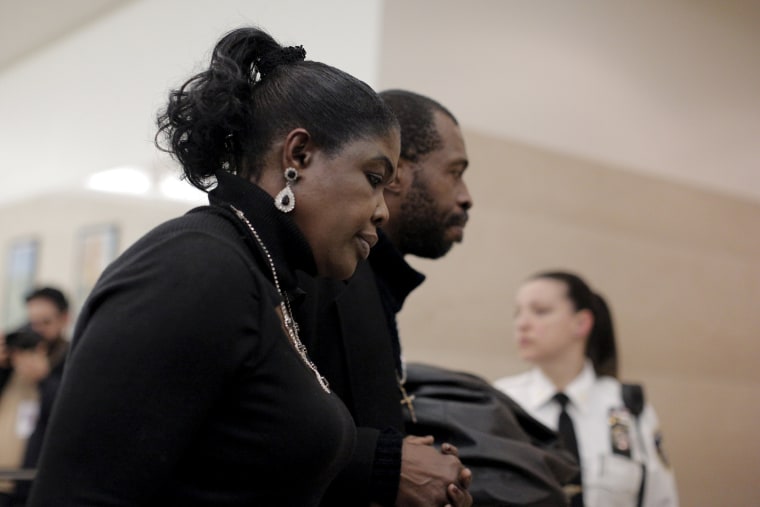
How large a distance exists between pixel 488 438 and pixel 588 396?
1588mm

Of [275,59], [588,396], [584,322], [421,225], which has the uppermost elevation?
[275,59]

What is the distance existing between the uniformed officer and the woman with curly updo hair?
5.97 feet

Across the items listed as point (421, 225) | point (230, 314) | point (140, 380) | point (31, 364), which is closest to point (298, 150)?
point (230, 314)

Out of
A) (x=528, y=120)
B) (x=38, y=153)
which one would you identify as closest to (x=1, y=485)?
(x=528, y=120)

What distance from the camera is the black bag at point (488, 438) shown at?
1.74m

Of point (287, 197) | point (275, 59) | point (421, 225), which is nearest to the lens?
point (287, 197)

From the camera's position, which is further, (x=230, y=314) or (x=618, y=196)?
(x=618, y=196)

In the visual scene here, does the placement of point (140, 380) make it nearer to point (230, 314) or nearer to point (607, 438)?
point (230, 314)

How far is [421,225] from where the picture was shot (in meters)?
2.14

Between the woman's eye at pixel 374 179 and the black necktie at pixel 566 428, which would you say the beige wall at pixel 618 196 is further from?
the woman's eye at pixel 374 179

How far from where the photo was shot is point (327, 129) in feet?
4.25

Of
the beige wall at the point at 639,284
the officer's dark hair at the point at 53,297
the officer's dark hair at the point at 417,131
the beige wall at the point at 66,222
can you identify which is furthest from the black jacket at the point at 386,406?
the officer's dark hair at the point at 53,297

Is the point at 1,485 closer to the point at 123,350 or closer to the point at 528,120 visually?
the point at 123,350

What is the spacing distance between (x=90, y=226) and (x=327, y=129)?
449 cm
